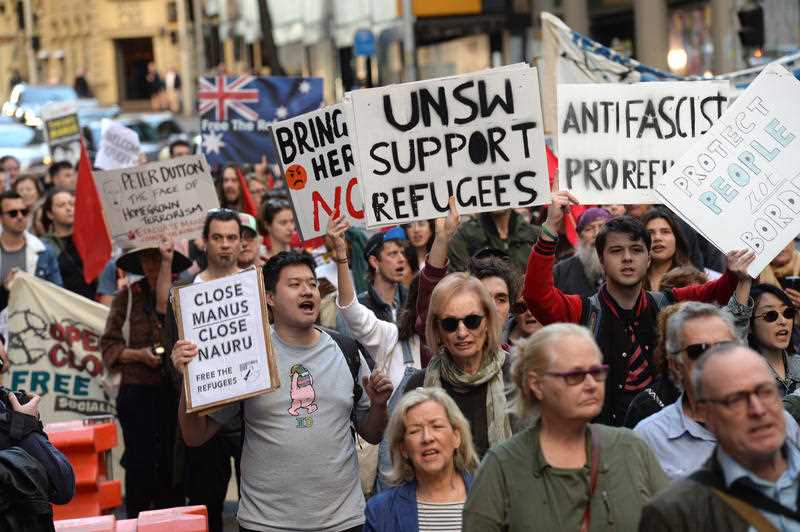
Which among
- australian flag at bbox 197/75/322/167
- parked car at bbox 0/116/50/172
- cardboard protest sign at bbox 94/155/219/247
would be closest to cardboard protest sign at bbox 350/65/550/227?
cardboard protest sign at bbox 94/155/219/247

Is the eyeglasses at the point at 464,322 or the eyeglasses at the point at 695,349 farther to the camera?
the eyeglasses at the point at 464,322

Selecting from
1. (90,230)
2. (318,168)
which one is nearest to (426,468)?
(318,168)

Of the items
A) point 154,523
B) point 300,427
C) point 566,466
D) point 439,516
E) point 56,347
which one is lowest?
point 154,523

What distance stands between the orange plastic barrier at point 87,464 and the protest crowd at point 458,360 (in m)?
0.16

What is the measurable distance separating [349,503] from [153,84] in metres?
48.1

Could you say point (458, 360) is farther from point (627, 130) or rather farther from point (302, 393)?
point (627, 130)

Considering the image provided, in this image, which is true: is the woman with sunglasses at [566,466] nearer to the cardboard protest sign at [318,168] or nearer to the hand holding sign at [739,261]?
the hand holding sign at [739,261]

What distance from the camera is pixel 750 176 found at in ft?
24.7

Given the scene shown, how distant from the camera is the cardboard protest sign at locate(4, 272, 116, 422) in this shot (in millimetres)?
11102

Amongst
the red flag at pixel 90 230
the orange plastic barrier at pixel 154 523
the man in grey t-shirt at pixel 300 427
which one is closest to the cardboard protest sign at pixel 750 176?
the man in grey t-shirt at pixel 300 427

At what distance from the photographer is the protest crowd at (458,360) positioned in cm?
471

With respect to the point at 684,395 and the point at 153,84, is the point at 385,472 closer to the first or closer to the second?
the point at 684,395

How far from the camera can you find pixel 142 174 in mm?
11445

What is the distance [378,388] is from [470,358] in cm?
49
